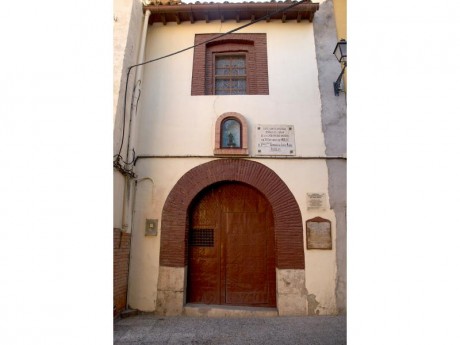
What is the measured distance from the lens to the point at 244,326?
15.4 feet

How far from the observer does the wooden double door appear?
574 centimetres

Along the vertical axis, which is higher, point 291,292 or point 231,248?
point 231,248

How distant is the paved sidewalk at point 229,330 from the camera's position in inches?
157

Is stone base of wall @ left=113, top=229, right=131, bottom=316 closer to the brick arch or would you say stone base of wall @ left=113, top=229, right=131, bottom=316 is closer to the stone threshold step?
the brick arch

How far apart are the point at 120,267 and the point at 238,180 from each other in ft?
8.18

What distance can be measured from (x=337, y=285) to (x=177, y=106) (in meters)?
4.40

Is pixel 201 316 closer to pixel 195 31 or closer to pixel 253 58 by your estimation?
pixel 253 58

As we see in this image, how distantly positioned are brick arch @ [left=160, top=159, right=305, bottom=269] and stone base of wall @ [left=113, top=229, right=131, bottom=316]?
61 centimetres

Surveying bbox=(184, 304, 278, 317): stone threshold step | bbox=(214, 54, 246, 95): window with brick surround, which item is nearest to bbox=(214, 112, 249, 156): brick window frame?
bbox=(214, 54, 246, 95): window with brick surround

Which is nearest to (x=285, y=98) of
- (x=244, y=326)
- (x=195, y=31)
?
(x=195, y=31)

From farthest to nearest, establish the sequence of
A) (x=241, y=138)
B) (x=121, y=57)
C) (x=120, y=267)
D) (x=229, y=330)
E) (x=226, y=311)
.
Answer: (x=241, y=138) → (x=121, y=57) → (x=226, y=311) → (x=120, y=267) → (x=229, y=330)

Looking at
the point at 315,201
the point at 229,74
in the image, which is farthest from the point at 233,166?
the point at 229,74

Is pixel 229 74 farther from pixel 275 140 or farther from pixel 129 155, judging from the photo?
pixel 129 155

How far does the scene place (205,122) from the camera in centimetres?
619
